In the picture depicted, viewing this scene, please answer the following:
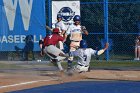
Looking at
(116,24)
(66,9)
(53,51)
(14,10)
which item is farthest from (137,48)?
(53,51)

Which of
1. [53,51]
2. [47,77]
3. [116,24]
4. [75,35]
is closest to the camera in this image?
[53,51]

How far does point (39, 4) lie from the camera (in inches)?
816

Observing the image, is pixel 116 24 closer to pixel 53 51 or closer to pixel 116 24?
pixel 116 24

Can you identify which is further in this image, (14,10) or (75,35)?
(14,10)

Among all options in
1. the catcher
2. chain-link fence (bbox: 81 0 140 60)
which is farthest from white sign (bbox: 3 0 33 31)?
the catcher

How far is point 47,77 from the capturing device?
46.8ft

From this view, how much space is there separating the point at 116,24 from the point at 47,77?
354 inches

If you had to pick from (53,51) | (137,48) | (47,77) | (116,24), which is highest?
(116,24)

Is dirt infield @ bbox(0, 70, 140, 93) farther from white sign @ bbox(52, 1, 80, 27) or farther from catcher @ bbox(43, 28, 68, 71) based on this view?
white sign @ bbox(52, 1, 80, 27)

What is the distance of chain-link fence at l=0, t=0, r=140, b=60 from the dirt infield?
6232 mm

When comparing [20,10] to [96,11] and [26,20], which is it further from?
[96,11]

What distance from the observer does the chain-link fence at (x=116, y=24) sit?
22.1 m

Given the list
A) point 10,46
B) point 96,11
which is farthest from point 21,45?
point 96,11

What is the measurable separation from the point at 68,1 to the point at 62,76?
756 cm
